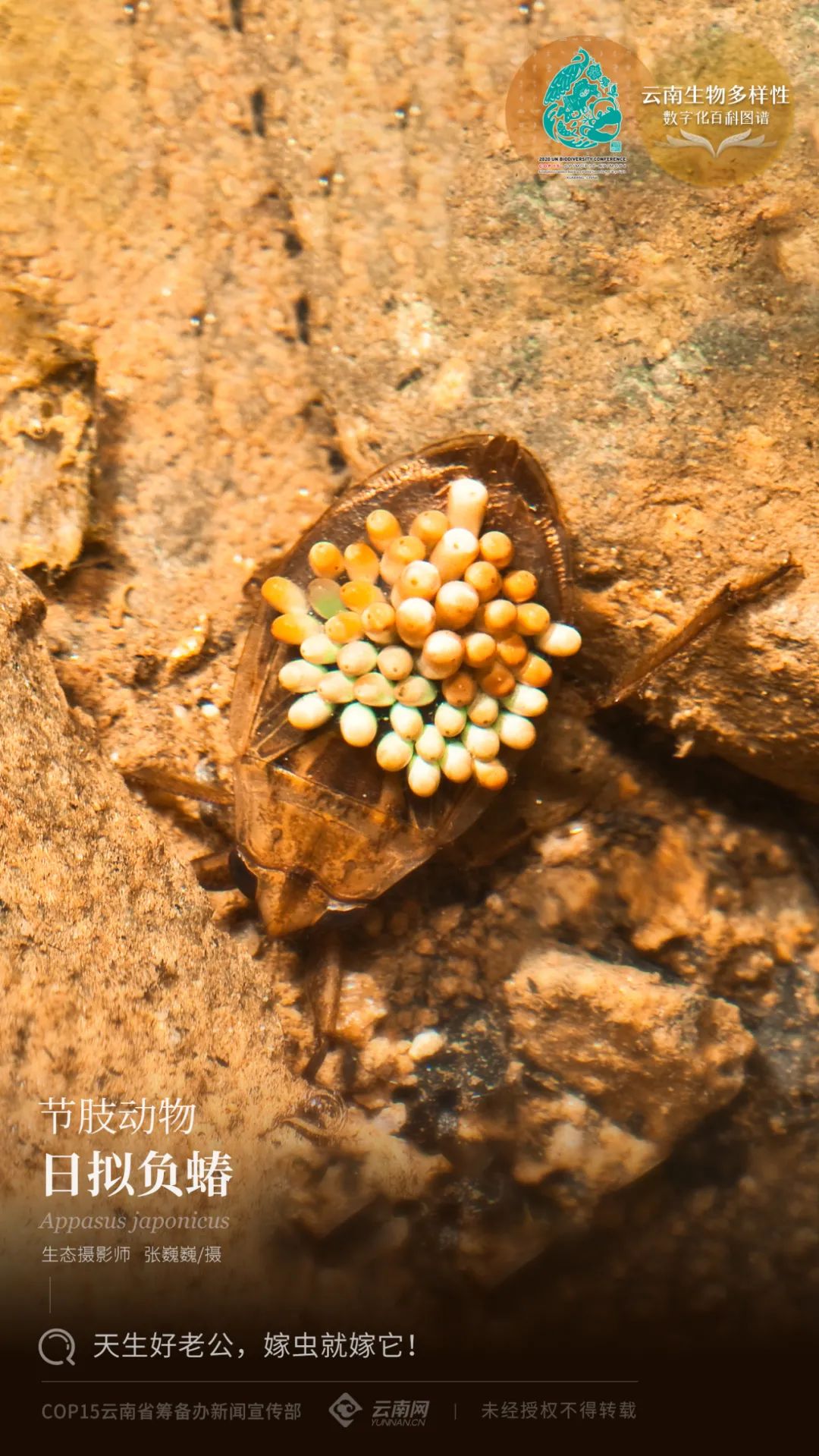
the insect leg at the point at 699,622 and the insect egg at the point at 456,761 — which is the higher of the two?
the insect leg at the point at 699,622

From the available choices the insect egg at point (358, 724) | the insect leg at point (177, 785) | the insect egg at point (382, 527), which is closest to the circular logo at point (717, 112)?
the insect egg at point (382, 527)

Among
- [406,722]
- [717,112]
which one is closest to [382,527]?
[406,722]

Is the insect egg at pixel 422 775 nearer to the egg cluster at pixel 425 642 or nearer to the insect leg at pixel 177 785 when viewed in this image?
the egg cluster at pixel 425 642

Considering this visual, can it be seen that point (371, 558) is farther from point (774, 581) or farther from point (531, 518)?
point (774, 581)

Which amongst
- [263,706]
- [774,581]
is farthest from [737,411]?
[263,706]

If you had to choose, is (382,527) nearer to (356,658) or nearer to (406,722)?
(356,658)

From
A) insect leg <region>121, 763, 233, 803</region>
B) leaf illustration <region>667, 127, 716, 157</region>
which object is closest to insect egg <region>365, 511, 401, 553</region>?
insect leg <region>121, 763, 233, 803</region>
